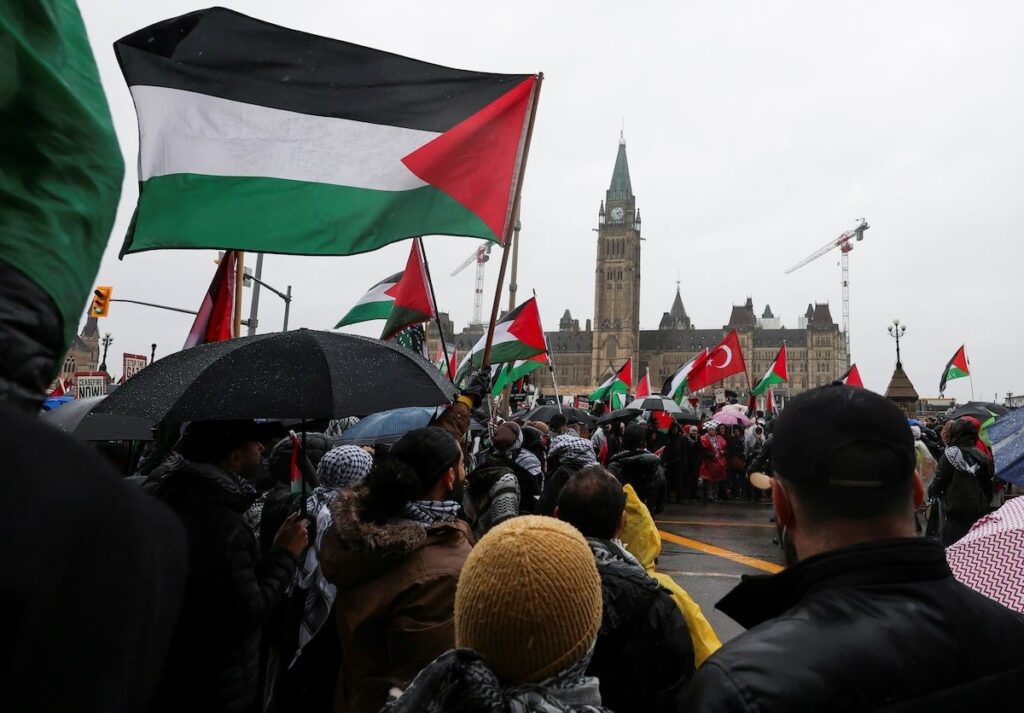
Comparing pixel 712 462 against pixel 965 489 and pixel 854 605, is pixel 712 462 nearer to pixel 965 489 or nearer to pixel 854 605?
pixel 965 489

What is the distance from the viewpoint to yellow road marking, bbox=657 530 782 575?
963cm

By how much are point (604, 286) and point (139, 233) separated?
126456mm

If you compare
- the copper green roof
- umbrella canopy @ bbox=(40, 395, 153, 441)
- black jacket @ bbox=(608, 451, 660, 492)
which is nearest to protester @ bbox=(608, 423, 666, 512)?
black jacket @ bbox=(608, 451, 660, 492)

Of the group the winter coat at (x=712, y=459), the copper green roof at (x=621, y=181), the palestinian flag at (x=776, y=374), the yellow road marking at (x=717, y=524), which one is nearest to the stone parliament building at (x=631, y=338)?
the copper green roof at (x=621, y=181)

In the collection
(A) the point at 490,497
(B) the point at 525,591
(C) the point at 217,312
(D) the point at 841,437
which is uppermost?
(C) the point at 217,312

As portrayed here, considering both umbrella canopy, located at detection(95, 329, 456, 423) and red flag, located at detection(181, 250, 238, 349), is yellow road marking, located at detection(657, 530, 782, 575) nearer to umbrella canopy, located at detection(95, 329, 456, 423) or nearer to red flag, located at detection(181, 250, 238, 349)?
red flag, located at detection(181, 250, 238, 349)

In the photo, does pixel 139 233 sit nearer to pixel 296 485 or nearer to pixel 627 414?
pixel 296 485

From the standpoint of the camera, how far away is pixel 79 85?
2.88 ft

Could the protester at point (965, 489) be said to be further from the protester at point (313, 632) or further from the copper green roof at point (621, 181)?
the copper green roof at point (621, 181)

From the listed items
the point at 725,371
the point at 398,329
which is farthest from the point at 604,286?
the point at 398,329

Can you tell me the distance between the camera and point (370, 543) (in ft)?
9.04

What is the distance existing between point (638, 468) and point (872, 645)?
23.1 feet

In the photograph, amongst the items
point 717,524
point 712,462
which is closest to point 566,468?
point 717,524

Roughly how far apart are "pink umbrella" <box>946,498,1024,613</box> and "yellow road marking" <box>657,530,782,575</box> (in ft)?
22.2
